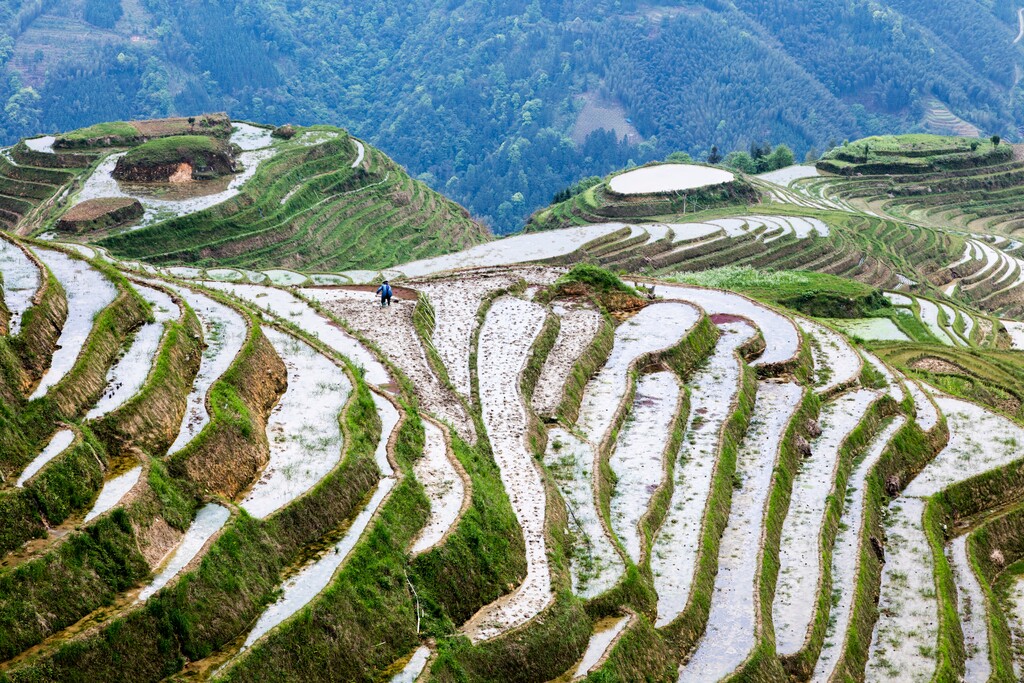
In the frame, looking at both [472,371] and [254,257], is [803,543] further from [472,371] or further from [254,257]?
[254,257]

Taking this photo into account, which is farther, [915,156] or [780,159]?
[780,159]

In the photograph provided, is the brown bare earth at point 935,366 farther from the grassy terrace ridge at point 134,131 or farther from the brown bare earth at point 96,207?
the grassy terrace ridge at point 134,131

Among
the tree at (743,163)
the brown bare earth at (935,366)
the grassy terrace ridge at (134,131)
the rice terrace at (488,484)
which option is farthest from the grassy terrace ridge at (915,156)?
the brown bare earth at (935,366)

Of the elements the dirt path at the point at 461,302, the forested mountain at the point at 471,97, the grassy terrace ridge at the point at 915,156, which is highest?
the forested mountain at the point at 471,97

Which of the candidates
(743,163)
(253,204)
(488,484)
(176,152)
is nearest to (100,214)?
(253,204)

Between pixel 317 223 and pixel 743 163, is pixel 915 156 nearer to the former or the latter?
pixel 743 163

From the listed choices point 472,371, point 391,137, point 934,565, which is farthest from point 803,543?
point 391,137
